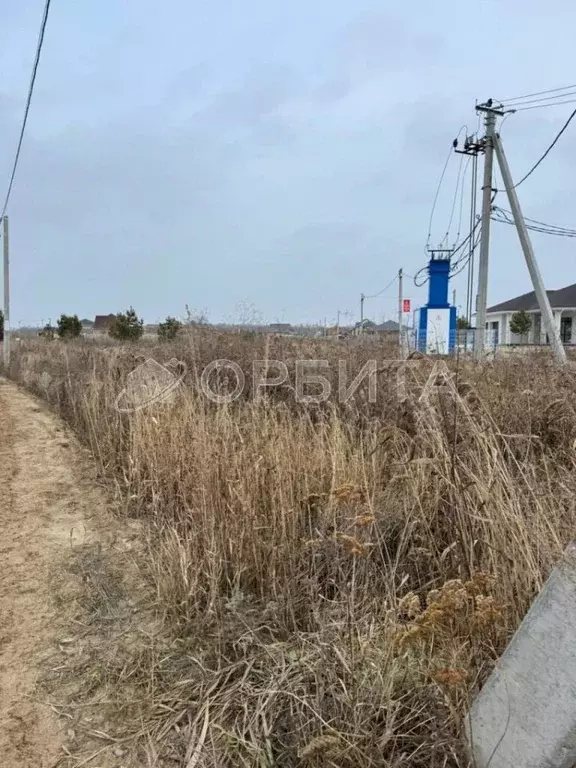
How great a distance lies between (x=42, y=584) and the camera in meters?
2.60

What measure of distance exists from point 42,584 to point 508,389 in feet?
11.2

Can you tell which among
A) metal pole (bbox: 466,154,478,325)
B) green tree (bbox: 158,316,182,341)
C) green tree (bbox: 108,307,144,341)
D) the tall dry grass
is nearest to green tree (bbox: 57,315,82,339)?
green tree (bbox: 108,307,144,341)

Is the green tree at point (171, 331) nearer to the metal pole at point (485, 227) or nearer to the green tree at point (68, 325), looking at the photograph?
the metal pole at point (485, 227)

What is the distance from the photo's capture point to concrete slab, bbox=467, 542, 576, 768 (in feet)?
3.53

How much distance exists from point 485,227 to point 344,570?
11543 millimetres

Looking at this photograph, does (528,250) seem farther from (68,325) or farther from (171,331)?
(68,325)

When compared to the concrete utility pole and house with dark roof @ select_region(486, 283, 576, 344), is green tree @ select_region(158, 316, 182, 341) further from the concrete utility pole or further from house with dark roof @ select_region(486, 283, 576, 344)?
house with dark roof @ select_region(486, 283, 576, 344)

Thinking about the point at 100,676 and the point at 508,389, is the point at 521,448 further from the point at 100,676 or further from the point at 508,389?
the point at 100,676

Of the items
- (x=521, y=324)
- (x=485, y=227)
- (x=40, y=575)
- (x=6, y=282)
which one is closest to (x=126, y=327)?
(x=6, y=282)

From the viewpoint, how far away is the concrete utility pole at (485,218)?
435 inches

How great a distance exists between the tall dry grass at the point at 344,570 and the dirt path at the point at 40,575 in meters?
0.26

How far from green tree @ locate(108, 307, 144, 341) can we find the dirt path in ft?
53.0

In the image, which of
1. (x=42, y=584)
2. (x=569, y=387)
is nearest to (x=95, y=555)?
(x=42, y=584)

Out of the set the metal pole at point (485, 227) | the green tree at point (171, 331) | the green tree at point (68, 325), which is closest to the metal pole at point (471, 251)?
the metal pole at point (485, 227)
